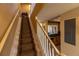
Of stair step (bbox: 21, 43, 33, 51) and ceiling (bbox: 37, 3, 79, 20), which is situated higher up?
ceiling (bbox: 37, 3, 79, 20)

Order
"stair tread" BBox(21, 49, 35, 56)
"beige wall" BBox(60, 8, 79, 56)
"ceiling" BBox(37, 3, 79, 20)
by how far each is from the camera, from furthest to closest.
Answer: "beige wall" BBox(60, 8, 79, 56), "stair tread" BBox(21, 49, 35, 56), "ceiling" BBox(37, 3, 79, 20)

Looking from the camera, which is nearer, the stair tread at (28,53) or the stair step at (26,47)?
the stair tread at (28,53)

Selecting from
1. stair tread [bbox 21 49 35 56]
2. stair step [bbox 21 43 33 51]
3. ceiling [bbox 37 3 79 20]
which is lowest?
stair tread [bbox 21 49 35 56]

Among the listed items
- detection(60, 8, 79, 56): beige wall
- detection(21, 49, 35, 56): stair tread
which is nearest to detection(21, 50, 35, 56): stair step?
detection(21, 49, 35, 56): stair tread

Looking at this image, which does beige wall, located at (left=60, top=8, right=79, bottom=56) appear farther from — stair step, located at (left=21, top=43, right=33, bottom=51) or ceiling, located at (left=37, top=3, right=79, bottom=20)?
stair step, located at (left=21, top=43, right=33, bottom=51)

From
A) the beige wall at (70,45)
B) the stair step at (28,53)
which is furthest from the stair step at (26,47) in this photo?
the beige wall at (70,45)

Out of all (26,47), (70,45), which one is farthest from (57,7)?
(26,47)

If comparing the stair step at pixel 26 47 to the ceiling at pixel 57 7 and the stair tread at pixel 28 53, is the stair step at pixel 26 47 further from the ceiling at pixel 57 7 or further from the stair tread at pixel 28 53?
the ceiling at pixel 57 7

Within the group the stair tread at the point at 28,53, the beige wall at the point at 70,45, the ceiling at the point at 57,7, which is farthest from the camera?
the beige wall at the point at 70,45

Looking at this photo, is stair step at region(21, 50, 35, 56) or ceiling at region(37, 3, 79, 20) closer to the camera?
ceiling at region(37, 3, 79, 20)

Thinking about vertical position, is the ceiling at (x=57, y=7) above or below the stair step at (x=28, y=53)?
above

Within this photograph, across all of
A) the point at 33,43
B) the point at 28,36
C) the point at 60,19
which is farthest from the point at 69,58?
the point at 28,36

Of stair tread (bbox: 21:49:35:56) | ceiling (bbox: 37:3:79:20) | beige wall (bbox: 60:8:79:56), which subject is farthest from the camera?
beige wall (bbox: 60:8:79:56)

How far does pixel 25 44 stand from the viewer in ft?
12.6
